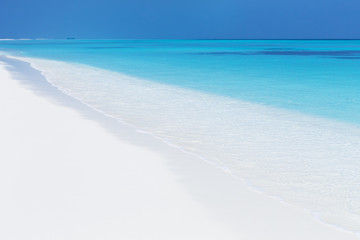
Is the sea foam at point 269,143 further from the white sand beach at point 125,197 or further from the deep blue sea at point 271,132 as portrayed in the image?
the white sand beach at point 125,197

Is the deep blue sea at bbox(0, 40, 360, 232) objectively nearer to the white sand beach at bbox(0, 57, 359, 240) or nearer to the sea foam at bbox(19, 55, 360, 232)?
the sea foam at bbox(19, 55, 360, 232)

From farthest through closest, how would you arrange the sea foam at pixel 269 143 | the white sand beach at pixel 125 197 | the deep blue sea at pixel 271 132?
the deep blue sea at pixel 271 132, the sea foam at pixel 269 143, the white sand beach at pixel 125 197

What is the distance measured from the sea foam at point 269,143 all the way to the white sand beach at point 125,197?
0.22 meters

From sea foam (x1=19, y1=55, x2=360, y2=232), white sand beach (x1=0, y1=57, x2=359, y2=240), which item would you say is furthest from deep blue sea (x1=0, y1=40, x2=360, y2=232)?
white sand beach (x1=0, y1=57, x2=359, y2=240)

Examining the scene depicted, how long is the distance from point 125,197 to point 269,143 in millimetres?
2329

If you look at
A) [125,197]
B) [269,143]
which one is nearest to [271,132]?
[269,143]

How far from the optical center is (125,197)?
10.7 feet

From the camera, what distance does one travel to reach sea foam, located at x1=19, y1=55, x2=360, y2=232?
349 centimetres

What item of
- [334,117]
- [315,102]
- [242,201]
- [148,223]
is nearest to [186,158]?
[242,201]

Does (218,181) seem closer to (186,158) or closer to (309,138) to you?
(186,158)

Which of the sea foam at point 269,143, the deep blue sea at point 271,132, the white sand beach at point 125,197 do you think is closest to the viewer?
the white sand beach at point 125,197

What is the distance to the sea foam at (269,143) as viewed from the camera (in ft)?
11.5

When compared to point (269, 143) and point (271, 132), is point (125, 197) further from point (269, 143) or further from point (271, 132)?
point (271, 132)

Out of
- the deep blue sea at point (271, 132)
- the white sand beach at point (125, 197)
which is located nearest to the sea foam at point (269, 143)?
the deep blue sea at point (271, 132)
